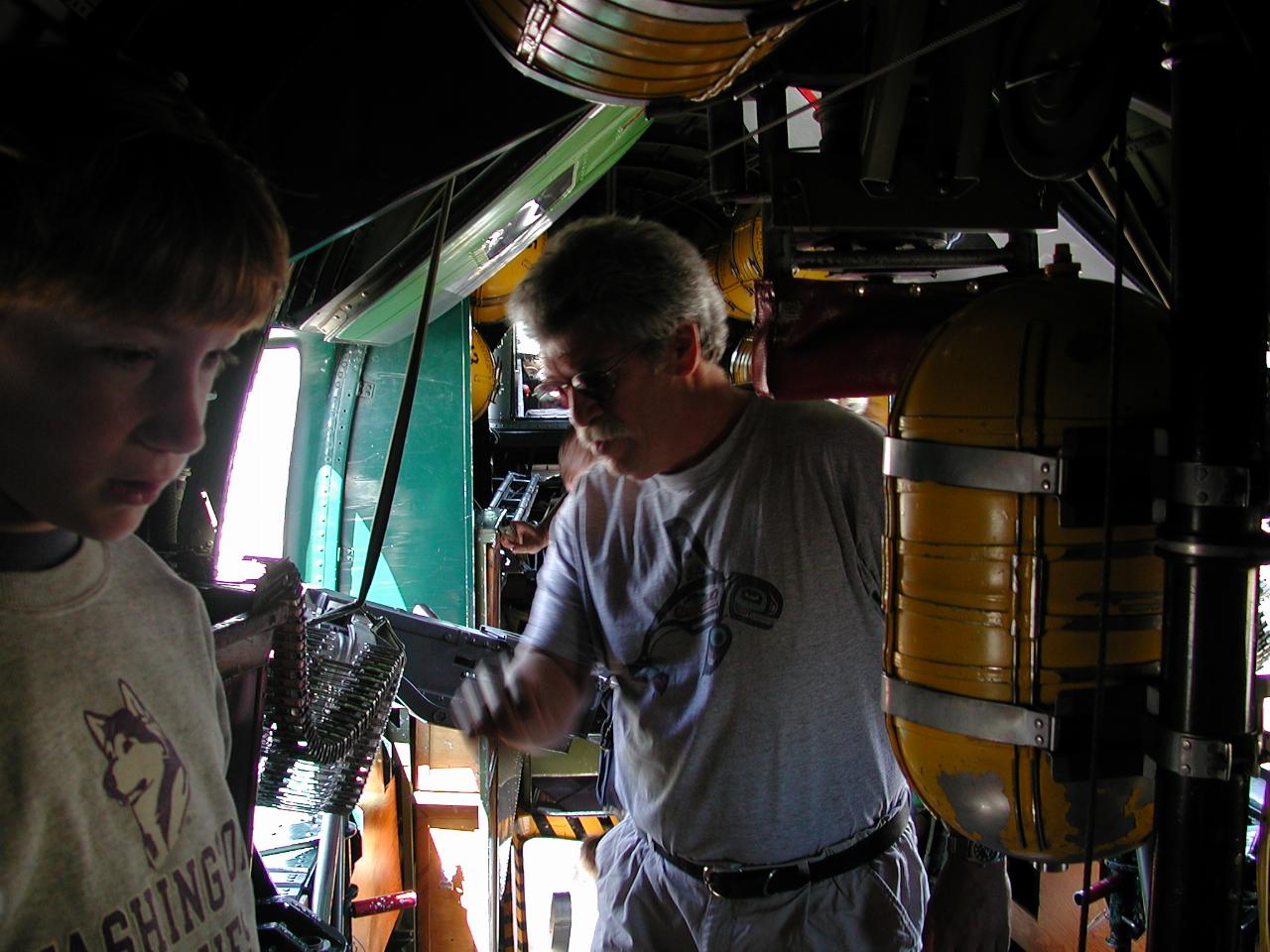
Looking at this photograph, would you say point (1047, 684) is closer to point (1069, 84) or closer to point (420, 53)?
point (1069, 84)

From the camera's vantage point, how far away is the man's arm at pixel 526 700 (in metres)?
1.99

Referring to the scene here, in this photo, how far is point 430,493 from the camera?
19.1ft

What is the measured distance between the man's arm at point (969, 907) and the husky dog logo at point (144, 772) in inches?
52.3

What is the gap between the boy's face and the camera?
0.87 m

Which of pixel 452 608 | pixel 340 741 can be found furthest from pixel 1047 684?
pixel 452 608

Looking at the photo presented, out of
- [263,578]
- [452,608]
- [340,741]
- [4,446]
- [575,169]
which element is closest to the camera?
[4,446]

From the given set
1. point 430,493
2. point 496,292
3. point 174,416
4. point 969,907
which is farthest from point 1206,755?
point 496,292

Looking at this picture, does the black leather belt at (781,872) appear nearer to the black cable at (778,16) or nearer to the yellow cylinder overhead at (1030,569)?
the yellow cylinder overhead at (1030,569)

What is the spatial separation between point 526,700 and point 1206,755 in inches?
50.5

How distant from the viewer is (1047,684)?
118 cm

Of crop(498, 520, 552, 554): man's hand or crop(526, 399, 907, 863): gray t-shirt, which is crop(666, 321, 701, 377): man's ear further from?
crop(498, 520, 552, 554): man's hand

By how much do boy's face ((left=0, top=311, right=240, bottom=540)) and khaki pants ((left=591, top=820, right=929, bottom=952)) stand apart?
1.40 meters

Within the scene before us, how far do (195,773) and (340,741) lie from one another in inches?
41.0

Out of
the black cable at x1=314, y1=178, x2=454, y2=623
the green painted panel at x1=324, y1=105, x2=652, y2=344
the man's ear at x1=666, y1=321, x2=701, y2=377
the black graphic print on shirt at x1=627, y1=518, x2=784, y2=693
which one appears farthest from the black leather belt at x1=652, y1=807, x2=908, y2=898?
the green painted panel at x1=324, y1=105, x2=652, y2=344
